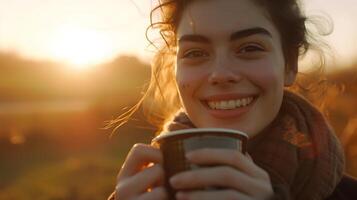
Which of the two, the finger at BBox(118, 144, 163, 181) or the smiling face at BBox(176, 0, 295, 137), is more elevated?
the smiling face at BBox(176, 0, 295, 137)

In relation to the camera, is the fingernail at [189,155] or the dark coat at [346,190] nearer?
the fingernail at [189,155]

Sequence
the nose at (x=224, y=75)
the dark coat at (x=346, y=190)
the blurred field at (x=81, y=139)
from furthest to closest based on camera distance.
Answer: the blurred field at (x=81, y=139)
the dark coat at (x=346, y=190)
the nose at (x=224, y=75)

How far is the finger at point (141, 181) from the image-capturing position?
5.99 ft

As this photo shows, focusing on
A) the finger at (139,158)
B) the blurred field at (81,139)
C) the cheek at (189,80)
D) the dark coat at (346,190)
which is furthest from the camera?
the blurred field at (81,139)

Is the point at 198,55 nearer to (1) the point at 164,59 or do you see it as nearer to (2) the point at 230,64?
(2) the point at 230,64

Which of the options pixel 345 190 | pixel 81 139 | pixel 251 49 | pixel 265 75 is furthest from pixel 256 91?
pixel 81 139

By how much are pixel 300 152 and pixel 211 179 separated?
1.04 metres

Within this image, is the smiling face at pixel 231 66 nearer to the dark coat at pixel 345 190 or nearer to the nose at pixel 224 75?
the nose at pixel 224 75

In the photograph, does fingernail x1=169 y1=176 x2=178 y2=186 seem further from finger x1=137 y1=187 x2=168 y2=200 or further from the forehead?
the forehead

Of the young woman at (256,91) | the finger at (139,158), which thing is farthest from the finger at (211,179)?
the young woman at (256,91)

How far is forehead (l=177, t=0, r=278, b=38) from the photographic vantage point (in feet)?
8.25

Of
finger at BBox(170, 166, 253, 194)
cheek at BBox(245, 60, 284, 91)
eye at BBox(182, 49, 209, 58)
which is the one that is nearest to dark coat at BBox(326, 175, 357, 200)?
cheek at BBox(245, 60, 284, 91)

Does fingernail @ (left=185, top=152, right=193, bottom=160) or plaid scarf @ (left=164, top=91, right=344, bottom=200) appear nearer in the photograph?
fingernail @ (left=185, top=152, right=193, bottom=160)

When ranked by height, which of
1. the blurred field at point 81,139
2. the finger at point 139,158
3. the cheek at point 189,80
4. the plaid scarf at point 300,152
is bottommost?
the blurred field at point 81,139
